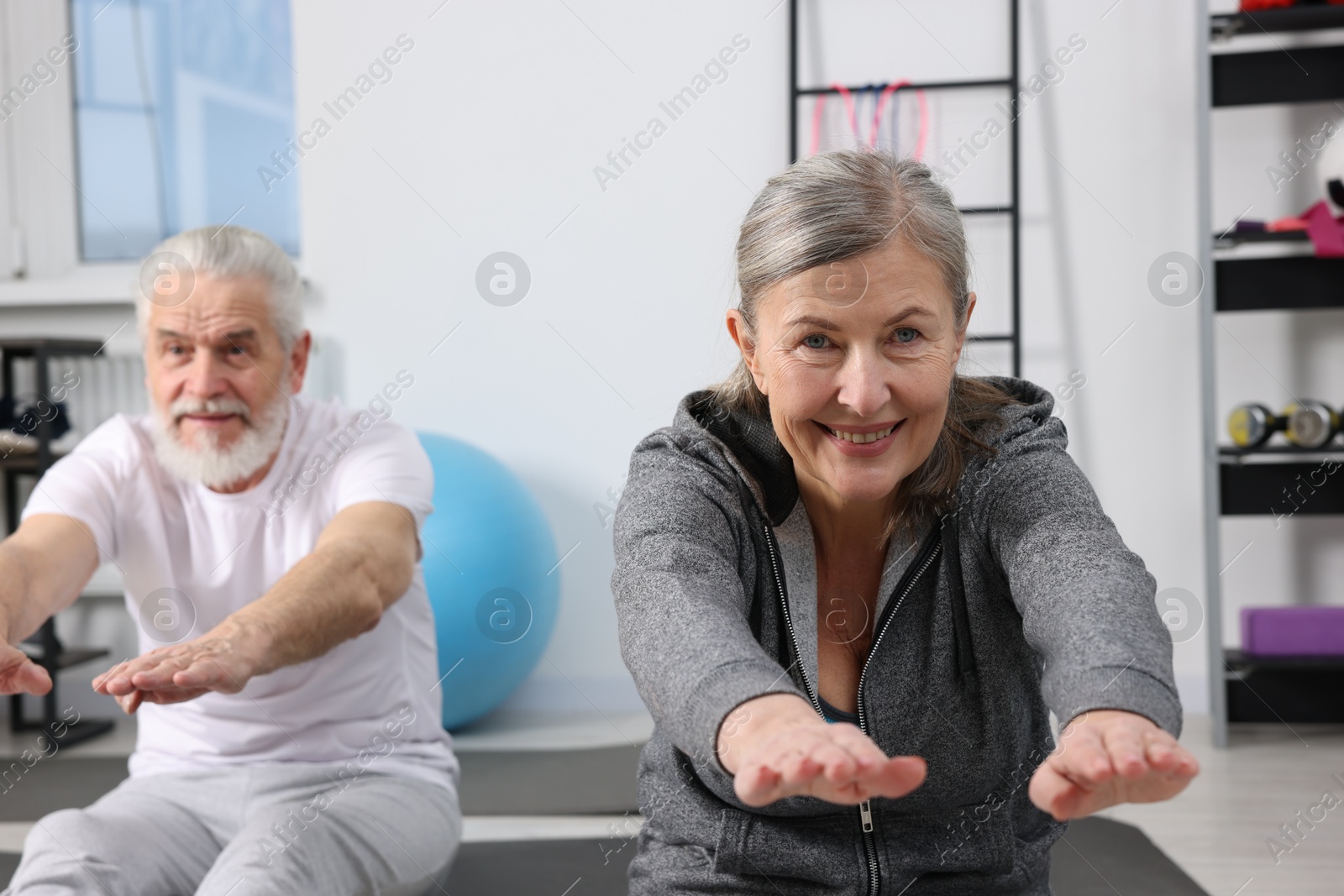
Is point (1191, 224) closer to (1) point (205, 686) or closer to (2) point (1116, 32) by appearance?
(2) point (1116, 32)

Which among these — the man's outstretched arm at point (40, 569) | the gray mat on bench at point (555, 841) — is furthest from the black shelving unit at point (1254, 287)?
the man's outstretched arm at point (40, 569)

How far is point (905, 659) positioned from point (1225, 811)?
1.53m

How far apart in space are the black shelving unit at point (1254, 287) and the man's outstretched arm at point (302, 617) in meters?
2.06

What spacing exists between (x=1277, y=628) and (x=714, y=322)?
1584mm

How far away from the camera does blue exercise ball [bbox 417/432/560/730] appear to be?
9.13ft

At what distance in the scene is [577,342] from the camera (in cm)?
321

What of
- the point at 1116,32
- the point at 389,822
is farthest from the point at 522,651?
the point at 1116,32

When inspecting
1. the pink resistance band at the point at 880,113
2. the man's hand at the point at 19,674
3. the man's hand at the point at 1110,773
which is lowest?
the man's hand at the point at 19,674

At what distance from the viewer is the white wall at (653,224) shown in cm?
302

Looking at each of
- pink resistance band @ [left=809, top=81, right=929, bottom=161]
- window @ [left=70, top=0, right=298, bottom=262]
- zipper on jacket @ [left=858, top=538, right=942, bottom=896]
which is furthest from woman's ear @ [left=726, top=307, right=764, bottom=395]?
window @ [left=70, top=0, right=298, bottom=262]

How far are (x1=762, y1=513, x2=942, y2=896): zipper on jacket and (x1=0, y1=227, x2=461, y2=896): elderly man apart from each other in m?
0.60

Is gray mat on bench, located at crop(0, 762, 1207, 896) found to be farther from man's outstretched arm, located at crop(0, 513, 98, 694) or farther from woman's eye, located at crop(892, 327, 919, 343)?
woman's eye, located at crop(892, 327, 919, 343)

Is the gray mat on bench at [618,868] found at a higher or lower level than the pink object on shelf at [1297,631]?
lower

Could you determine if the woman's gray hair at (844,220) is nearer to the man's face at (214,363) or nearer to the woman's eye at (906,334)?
the woman's eye at (906,334)
